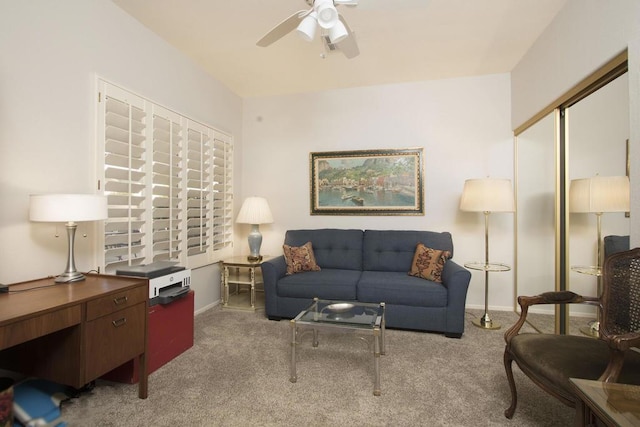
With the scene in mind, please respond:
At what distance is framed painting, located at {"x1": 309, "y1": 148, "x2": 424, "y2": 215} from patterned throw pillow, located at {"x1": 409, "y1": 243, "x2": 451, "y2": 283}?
65cm

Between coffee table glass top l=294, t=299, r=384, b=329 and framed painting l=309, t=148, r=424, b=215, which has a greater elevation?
framed painting l=309, t=148, r=424, b=215

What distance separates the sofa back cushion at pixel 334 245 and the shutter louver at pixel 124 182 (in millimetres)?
1680

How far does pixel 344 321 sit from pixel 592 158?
2069mm

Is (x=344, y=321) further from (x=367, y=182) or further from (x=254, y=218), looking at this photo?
(x=367, y=182)

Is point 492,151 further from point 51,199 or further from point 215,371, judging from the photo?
point 51,199

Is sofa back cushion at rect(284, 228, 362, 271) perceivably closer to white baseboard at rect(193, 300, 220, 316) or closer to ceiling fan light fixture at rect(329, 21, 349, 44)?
white baseboard at rect(193, 300, 220, 316)

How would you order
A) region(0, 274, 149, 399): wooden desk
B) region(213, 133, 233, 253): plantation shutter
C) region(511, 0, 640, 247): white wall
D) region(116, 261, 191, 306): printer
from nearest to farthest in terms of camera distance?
region(0, 274, 149, 399): wooden desk → region(511, 0, 640, 247): white wall → region(116, 261, 191, 306): printer → region(213, 133, 233, 253): plantation shutter

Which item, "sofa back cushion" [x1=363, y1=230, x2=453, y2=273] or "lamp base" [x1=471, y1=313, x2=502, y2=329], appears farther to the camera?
"sofa back cushion" [x1=363, y1=230, x2=453, y2=273]

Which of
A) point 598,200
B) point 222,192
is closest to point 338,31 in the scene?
point 598,200

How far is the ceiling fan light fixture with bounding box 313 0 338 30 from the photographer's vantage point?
61.8 inches

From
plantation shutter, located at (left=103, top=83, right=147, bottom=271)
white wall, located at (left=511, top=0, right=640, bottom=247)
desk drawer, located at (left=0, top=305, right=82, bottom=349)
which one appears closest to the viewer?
desk drawer, located at (left=0, top=305, right=82, bottom=349)

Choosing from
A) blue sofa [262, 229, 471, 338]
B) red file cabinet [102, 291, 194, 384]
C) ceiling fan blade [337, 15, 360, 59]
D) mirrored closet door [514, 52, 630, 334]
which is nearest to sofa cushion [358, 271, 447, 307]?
blue sofa [262, 229, 471, 338]

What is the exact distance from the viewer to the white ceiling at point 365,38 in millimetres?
2293

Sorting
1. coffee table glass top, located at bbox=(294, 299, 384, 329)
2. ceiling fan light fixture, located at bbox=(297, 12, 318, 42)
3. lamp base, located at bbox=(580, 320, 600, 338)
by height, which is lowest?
lamp base, located at bbox=(580, 320, 600, 338)
